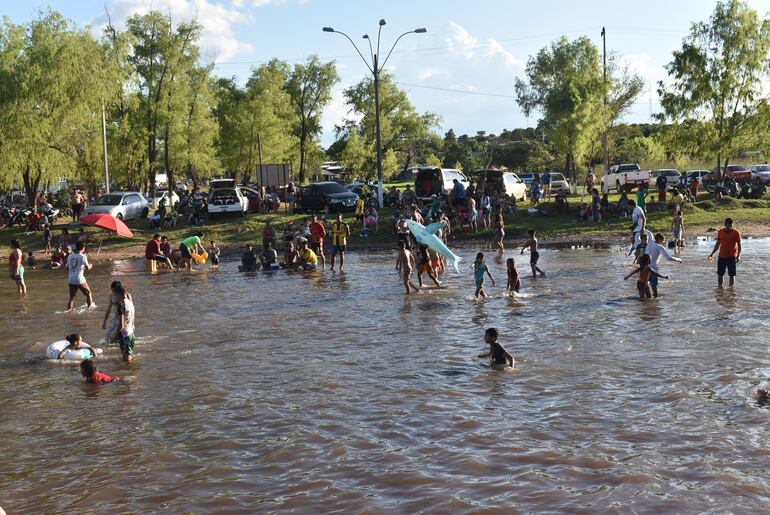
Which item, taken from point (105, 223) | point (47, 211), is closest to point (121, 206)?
point (47, 211)

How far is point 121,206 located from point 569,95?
32.1 metres

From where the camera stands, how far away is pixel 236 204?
115 feet

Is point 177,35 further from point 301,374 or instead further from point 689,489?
point 689,489

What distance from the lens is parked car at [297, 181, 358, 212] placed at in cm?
3547

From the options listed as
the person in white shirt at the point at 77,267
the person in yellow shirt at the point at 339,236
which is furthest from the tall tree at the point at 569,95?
the person in white shirt at the point at 77,267

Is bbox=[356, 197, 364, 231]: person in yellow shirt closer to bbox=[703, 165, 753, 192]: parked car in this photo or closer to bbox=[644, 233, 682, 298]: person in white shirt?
bbox=[644, 233, 682, 298]: person in white shirt

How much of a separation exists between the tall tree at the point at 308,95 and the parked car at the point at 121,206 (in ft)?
86.3

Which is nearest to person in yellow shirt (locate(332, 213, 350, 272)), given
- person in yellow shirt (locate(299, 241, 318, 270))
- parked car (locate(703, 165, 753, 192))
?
person in yellow shirt (locate(299, 241, 318, 270))

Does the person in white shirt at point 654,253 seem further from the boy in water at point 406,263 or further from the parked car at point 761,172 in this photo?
the parked car at point 761,172

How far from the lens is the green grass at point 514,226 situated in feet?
102

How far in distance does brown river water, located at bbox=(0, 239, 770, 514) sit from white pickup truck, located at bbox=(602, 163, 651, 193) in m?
24.8

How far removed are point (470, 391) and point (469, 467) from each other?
8.54 feet

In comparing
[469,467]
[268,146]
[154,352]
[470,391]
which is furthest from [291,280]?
[268,146]

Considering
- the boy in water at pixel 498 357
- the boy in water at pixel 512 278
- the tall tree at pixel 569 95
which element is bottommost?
the boy in water at pixel 498 357
